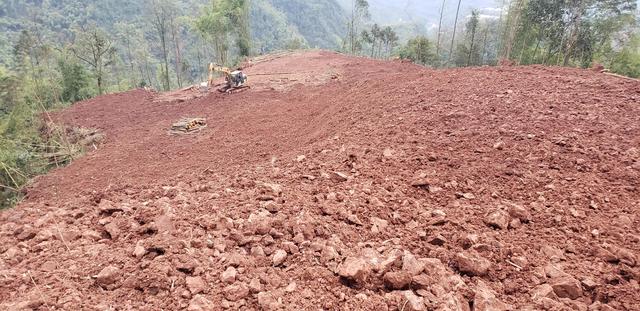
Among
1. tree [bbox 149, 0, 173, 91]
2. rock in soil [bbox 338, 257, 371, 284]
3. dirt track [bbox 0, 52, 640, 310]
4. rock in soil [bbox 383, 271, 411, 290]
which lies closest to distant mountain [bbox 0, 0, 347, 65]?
tree [bbox 149, 0, 173, 91]

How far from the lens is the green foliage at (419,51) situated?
28.1 meters

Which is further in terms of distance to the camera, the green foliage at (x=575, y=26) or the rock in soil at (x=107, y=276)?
the green foliage at (x=575, y=26)

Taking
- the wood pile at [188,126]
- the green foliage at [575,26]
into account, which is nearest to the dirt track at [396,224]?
the wood pile at [188,126]

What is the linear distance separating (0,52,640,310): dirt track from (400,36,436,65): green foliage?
2381cm

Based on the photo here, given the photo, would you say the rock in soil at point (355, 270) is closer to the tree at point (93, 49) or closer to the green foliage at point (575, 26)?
the tree at point (93, 49)

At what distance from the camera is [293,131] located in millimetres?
7082

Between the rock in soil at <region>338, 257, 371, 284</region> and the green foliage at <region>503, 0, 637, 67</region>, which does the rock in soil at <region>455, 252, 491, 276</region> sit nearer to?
the rock in soil at <region>338, 257, 371, 284</region>

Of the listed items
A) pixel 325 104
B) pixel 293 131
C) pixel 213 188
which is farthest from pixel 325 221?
pixel 325 104

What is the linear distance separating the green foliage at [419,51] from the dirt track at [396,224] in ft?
78.1

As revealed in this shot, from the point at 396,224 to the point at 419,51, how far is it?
90.7 ft

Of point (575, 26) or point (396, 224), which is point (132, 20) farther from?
point (396, 224)

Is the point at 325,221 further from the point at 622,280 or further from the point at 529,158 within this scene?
the point at 529,158

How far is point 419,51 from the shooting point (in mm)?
28156

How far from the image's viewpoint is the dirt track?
85.7 inches
